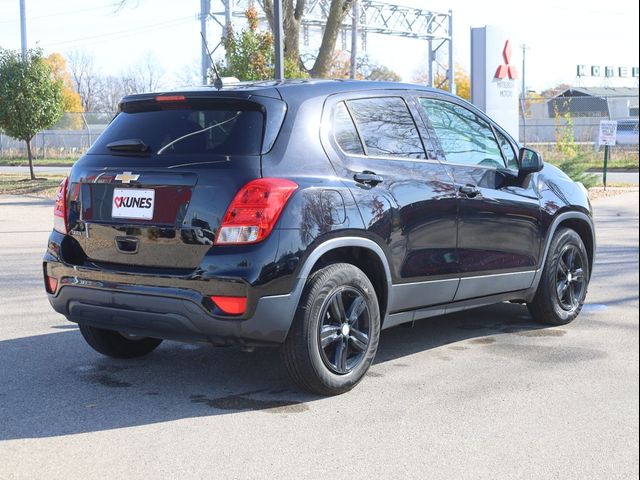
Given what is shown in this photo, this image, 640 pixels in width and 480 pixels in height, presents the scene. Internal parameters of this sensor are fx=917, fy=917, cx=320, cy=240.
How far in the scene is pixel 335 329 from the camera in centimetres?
517

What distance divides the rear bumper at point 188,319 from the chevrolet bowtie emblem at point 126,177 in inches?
24.4

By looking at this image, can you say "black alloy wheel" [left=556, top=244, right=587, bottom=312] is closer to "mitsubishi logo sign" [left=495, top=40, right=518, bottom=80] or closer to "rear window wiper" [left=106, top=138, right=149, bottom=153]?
"rear window wiper" [left=106, top=138, right=149, bottom=153]

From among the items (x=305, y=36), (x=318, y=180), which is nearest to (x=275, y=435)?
(x=318, y=180)

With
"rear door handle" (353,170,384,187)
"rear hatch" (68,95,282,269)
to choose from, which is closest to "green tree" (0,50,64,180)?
"rear hatch" (68,95,282,269)

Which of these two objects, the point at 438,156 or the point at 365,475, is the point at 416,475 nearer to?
the point at 365,475

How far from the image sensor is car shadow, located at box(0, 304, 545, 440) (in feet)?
15.8

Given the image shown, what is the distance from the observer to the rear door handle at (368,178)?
5281 millimetres

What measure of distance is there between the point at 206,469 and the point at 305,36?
4634cm

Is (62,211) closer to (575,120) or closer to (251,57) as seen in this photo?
(251,57)

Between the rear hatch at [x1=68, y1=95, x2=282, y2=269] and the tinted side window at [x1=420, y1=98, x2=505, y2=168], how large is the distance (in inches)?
58.2

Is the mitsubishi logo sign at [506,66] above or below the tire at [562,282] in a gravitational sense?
above

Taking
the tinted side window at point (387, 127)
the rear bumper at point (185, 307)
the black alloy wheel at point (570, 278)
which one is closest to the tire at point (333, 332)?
the rear bumper at point (185, 307)

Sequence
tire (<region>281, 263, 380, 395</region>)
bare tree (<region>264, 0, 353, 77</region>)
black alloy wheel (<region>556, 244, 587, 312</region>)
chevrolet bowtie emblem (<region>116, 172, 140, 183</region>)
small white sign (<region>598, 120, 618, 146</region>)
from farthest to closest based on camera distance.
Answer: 1. small white sign (<region>598, 120, 618, 146</region>)
2. bare tree (<region>264, 0, 353, 77</region>)
3. black alloy wheel (<region>556, 244, 587, 312</region>)
4. chevrolet bowtie emblem (<region>116, 172, 140, 183</region>)
5. tire (<region>281, 263, 380, 395</region>)

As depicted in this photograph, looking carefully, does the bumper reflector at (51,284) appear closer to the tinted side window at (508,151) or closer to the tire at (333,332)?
the tire at (333,332)
